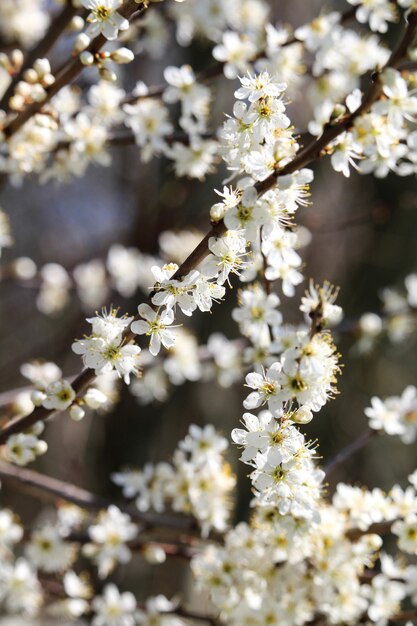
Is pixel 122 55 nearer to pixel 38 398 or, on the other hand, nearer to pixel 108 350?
pixel 108 350

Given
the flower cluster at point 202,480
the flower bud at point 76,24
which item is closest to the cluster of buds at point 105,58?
the flower bud at point 76,24

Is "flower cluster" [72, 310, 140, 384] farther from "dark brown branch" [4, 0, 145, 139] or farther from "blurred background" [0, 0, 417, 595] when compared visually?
"blurred background" [0, 0, 417, 595]

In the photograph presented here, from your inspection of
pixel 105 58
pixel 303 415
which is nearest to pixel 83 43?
pixel 105 58

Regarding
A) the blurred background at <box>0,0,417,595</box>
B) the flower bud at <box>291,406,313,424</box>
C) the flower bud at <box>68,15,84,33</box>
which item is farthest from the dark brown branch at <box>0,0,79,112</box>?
the blurred background at <box>0,0,417,595</box>

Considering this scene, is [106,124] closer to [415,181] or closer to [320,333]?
[320,333]

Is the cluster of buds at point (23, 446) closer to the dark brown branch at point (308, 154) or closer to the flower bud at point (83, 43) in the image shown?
the dark brown branch at point (308, 154)

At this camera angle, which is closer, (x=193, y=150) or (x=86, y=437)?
(x=193, y=150)

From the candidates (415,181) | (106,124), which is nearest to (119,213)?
(415,181)
